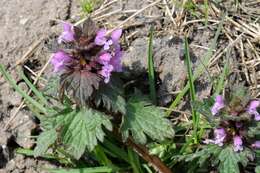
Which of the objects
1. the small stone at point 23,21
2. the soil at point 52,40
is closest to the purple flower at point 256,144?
the soil at point 52,40

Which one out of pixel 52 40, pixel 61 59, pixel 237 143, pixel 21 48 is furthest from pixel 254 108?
pixel 21 48

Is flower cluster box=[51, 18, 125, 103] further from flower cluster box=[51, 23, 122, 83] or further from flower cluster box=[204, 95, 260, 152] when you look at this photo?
flower cluster box=[204, 95, 260, 152]

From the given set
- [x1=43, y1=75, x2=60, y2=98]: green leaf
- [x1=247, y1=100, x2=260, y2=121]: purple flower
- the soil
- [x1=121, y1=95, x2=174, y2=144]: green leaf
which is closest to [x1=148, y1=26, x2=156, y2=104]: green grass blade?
the soil

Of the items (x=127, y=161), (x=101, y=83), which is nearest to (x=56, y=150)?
(x=127, y=161)

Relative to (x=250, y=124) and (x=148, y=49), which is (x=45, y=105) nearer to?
(x=148, y=49)

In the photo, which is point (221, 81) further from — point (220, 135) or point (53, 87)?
point (53, 87)

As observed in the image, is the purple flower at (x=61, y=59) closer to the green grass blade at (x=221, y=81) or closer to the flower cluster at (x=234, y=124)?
the flower cluster at (x=234, y=124)
